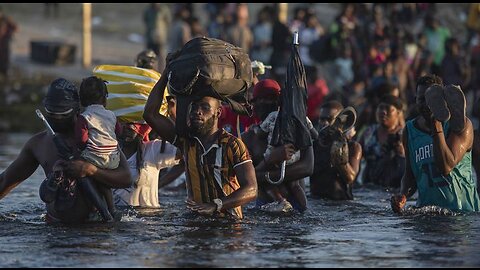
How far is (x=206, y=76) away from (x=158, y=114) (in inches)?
19.9

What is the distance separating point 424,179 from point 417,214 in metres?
0.29

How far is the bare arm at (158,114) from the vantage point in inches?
438

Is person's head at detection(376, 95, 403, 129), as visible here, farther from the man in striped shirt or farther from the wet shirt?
the wet shirt

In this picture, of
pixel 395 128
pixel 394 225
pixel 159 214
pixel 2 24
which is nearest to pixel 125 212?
pixel 159 214

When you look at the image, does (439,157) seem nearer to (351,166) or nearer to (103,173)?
(351,166)

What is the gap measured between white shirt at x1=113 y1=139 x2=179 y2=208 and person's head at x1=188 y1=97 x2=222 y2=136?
1.49 m

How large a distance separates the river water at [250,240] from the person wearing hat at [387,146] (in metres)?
2.97

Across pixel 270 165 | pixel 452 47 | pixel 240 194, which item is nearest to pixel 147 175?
pixel 270 165

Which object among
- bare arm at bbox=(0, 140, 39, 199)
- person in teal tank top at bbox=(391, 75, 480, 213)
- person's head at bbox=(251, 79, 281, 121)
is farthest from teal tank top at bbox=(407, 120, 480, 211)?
bare arm at bbox=(0, 140, 39, 199)

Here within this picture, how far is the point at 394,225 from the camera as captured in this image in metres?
11.8

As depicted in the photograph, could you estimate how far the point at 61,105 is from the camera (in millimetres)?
10898

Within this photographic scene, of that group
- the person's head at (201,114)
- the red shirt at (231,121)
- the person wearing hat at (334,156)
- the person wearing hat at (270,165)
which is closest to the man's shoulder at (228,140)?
the person's head at (201,114)

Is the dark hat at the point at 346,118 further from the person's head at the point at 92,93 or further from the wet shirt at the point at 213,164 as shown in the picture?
the person's head at the point at 92,93

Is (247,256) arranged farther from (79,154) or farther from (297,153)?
(297,153)
